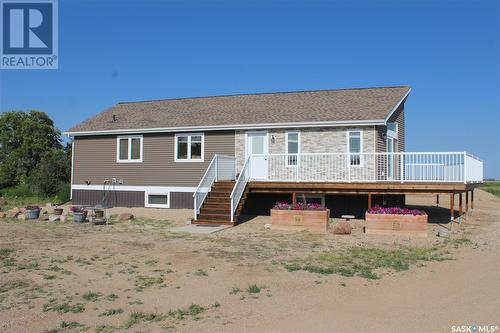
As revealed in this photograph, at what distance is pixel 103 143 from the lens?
909 inches

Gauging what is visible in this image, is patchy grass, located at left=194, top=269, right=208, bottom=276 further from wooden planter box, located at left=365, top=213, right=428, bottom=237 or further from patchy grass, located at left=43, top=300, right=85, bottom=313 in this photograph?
wooden planter box, located at left=365, top=213, right=428, bottom=237

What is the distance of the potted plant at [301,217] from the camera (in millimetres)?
14695

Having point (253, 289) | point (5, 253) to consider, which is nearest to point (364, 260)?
point (253, 289)

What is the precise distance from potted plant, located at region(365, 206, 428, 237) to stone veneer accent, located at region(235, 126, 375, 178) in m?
4.42

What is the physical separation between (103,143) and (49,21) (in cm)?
717

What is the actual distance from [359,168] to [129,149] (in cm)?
1108

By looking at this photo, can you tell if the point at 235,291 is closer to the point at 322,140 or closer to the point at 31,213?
the point at 322,140

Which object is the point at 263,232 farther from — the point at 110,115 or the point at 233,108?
the point at 110,115

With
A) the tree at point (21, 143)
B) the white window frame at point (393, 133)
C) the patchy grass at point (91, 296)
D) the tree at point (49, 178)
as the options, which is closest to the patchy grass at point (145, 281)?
the patchy grass at point (91, 296)

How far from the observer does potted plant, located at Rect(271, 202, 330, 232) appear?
14.7 metres

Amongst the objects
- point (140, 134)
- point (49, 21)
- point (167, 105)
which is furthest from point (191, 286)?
point (167, 105)

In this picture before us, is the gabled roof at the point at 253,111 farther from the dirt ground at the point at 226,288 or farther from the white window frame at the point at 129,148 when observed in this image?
the dirt ground at the point at 226,288

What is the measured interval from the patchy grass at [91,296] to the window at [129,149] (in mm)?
15108

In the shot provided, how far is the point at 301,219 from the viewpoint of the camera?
14.9m
